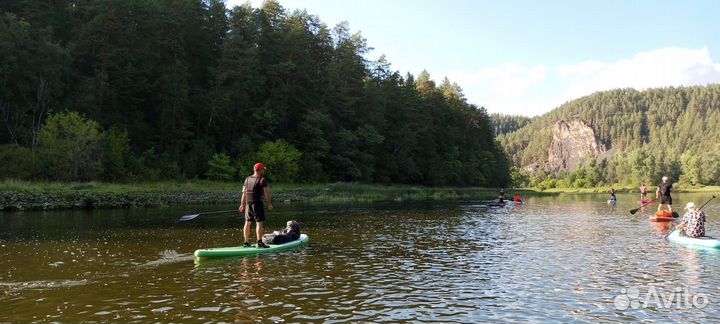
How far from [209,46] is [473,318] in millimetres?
79908

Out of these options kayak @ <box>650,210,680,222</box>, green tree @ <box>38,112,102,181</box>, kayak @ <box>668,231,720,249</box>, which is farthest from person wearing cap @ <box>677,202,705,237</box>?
green tree @ <box>38,112,102,181</box>

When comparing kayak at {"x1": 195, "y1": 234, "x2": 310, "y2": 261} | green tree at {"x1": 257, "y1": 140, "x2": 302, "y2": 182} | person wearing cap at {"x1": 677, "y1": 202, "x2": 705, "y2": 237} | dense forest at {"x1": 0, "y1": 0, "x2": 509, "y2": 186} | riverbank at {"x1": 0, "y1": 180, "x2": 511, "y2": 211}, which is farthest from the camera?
green tree at {"x1": 257, "y1": 140, "x2": 302, "y2": 182}

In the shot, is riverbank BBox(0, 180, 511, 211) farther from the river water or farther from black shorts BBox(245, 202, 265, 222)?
black shorts BBox(245, 202, 265, 222)

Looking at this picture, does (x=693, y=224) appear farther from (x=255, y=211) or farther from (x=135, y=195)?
(x=135, y=195)

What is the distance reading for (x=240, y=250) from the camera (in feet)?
56.6

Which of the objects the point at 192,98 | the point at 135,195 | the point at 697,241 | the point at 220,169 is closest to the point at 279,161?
the point at 220,169

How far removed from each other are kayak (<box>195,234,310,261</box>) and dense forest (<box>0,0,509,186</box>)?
39113mm

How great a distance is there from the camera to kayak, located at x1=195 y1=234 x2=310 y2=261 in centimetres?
1630

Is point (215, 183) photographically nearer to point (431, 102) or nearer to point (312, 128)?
point (312, 128)

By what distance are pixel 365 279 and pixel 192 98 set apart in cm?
6544

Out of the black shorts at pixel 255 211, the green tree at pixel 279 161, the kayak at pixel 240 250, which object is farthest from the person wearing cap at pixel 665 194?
the green tree at pixel 279 161

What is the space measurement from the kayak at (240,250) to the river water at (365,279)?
450 mm

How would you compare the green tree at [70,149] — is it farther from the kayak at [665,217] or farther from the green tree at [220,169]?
the kayak at [665,217]

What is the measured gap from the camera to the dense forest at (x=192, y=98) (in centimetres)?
5594
